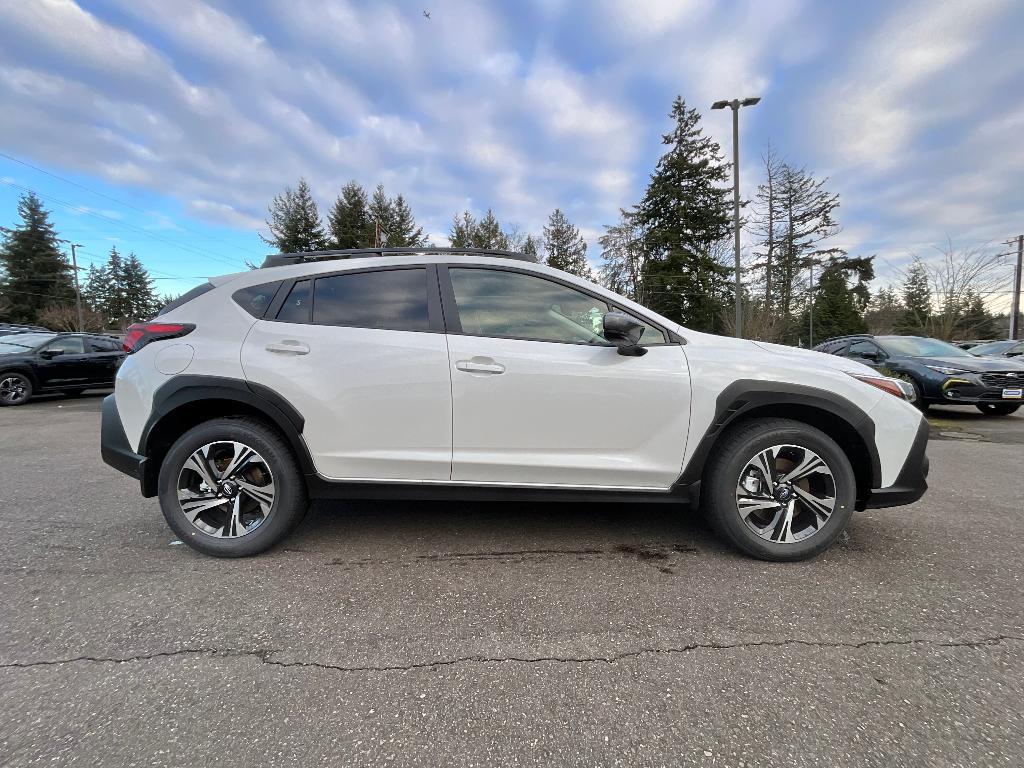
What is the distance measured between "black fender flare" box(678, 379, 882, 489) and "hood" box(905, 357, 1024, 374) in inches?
289

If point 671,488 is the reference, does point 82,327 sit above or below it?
above

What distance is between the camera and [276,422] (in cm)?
272

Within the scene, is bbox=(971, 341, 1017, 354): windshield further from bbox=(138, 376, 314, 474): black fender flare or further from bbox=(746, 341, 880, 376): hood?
bbox=(138, 376, 314, 474): black fender flare

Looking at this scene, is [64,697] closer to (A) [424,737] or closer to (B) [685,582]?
(A) [424,737]

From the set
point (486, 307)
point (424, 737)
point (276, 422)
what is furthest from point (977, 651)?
point (276, 422)

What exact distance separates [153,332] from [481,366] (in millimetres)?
1918

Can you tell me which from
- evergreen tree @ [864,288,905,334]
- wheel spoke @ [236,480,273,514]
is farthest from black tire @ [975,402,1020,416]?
evergreen tree @ [864,288,905,334]

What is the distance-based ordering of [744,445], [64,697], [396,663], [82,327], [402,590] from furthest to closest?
[82,327], [744,445], [402,590], [396,663], [64,697]

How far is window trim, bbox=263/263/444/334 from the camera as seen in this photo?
279 cm

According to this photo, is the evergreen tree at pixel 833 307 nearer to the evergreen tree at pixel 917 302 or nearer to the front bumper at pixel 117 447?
the evergreen tree at pixel 917 302

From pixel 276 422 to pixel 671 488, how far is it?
2235mm

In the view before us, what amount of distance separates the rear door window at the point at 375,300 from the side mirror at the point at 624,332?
1014mm

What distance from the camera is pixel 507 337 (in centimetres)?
276

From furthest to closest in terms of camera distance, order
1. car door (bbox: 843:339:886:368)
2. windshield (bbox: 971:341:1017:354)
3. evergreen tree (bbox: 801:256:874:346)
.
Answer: evergreen tree (bbox: 801:256:874:346), windshield (bbox: 971:341:1017:354), car door (bbox: 843:339:886:368)
